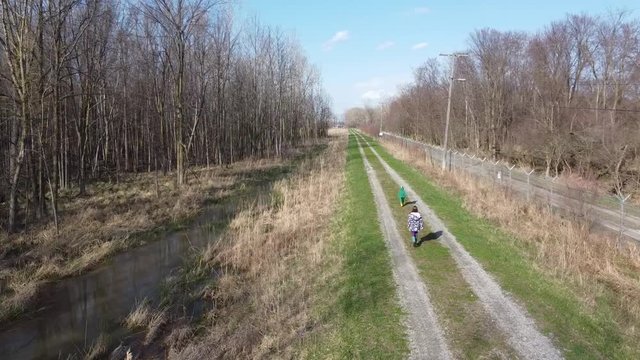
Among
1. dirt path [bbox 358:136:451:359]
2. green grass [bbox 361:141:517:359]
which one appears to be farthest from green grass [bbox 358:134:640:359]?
dirt path [bbox 358:136:451:359]

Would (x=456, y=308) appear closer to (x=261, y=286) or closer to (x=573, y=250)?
(x=261, y=286)

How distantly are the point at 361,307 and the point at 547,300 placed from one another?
380 centimetres

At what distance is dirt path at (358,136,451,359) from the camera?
791 cm

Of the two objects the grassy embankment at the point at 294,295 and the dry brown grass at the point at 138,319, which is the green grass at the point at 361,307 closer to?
the grassy embankment at the point at 294,295

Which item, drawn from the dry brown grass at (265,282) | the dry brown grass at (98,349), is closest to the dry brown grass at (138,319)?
the dry brown grass at (98,349)

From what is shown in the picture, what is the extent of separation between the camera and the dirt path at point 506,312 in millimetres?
7832

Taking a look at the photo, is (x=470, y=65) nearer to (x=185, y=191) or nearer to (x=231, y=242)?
(x=185, y=191)

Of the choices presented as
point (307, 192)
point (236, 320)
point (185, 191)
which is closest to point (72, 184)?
point (185, 191)

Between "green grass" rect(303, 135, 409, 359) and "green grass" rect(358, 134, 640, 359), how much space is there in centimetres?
259

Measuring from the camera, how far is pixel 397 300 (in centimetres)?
1013

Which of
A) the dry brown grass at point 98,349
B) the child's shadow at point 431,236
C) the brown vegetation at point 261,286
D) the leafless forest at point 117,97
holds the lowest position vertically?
the dry brown grass at point 98,349

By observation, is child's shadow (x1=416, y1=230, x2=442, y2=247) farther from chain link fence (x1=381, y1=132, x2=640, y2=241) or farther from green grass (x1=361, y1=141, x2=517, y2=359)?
chain link fence (x1=381, y1=132, x2=640, y2=241)

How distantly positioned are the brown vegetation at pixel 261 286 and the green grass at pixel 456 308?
2532mm

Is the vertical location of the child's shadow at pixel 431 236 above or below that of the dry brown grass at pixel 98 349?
above
